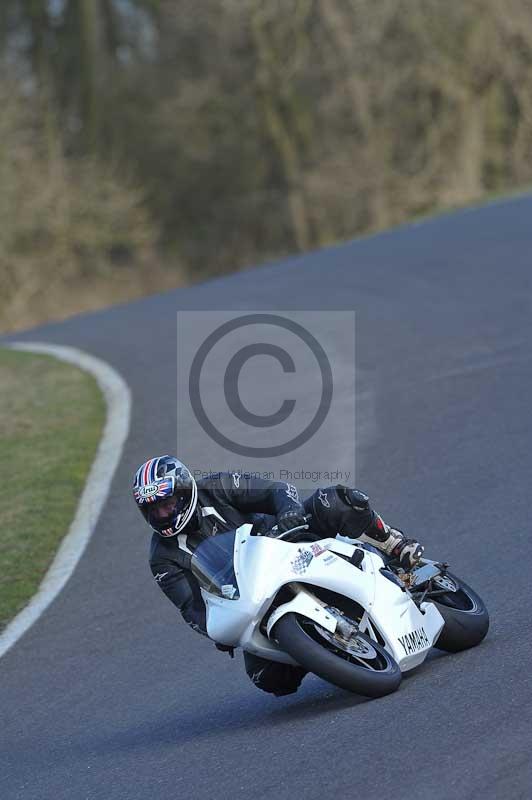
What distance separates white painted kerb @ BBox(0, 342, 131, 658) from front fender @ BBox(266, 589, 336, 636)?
2.96 meters

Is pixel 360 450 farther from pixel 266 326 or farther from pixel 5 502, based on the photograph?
pixel 266 326

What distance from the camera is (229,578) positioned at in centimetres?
562

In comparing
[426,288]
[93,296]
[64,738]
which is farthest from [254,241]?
[64,738]

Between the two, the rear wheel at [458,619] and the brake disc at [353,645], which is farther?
the rear wheel at [458,619]

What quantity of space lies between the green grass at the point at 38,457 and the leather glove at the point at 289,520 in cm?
318

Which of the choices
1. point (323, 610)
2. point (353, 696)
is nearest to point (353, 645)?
point (323, 610)

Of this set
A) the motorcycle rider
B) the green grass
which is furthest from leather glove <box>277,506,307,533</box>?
the green grass

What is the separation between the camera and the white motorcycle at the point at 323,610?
17.7ft

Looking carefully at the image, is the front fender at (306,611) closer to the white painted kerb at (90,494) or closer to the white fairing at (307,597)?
the white fairing at (307,597)

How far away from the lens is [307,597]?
546cm

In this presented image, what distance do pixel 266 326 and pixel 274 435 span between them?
4.11 metres

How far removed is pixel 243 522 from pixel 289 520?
0.49 meters

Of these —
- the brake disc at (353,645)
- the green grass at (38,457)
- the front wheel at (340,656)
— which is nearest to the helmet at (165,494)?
the front wheel at (340,656)

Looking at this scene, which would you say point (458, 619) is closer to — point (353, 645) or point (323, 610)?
point (353, 645)
